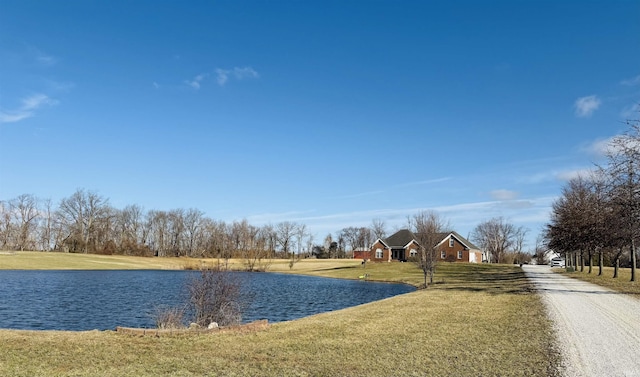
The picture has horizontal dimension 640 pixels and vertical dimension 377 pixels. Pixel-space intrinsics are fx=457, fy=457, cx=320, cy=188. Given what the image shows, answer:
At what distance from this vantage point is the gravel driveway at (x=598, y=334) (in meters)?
8.40

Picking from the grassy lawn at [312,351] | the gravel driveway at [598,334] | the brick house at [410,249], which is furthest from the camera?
the brick house at [410,249]

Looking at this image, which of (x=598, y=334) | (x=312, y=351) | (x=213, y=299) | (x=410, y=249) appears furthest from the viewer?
(x=410, y=249)

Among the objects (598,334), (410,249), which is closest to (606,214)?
(598,334)

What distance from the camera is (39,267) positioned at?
5941 centimetres

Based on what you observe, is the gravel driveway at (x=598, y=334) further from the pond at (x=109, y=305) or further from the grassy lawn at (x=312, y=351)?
the pond at (x=109, y=305)

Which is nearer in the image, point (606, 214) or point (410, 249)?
point (606, 214)

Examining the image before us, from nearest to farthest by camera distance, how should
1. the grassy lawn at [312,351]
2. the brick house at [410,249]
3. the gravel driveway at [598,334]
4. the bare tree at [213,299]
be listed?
the grassy lawn at [312,351] → the gravel driveway at [598,334] → the bare tree at [213,299] → the brick house at [410,249]

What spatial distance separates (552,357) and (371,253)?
7273 cm

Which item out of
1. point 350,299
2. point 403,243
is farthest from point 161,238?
point 350,299

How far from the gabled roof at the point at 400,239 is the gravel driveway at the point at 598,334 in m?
58.0

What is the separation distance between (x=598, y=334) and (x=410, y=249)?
218 feet

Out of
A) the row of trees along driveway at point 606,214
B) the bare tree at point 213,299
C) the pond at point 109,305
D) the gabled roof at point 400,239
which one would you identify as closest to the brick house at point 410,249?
the gabled roof at point 400,239

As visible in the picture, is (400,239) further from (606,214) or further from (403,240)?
(606,214)

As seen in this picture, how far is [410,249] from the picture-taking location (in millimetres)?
77250
